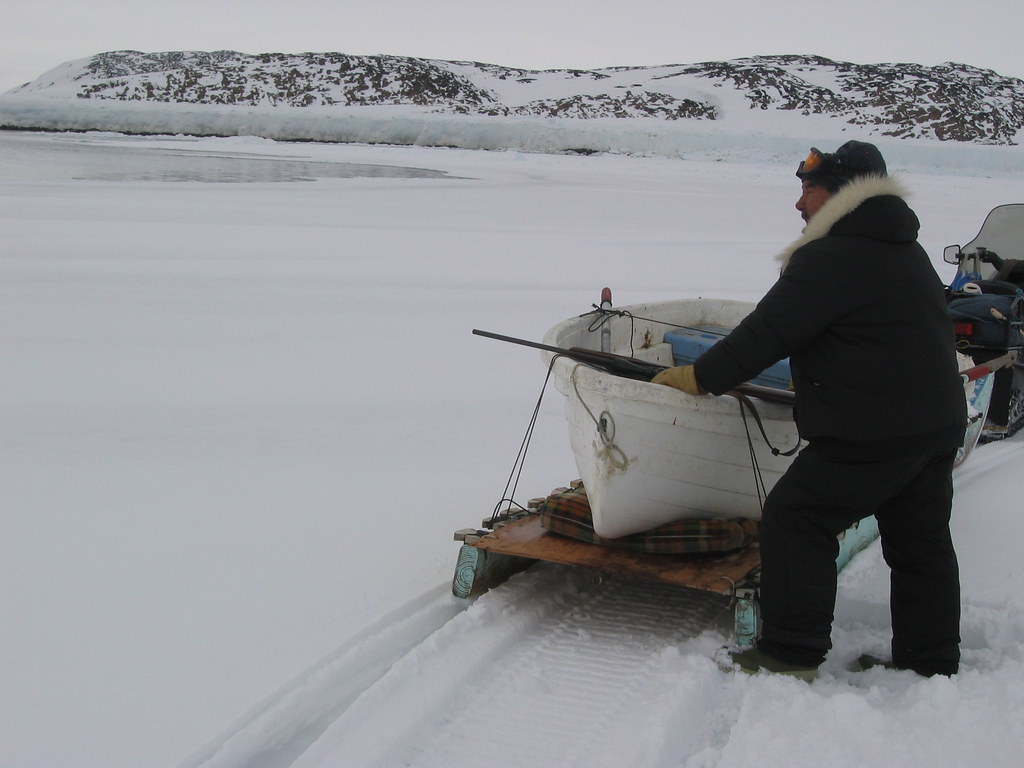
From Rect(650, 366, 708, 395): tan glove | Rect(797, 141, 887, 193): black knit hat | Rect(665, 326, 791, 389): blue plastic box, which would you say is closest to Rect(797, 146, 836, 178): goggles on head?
Rect(797, 141, 887, 193): black knit hat

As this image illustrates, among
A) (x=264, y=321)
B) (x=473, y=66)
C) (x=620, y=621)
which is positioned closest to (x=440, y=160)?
(x=264, y=321)

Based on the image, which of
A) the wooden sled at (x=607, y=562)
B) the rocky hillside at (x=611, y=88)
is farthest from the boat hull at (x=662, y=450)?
the rocky hillside at (x=611, y=88)

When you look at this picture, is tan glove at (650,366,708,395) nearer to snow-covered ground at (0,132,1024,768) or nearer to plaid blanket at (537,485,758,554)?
plaid blanket at (537,485,758,554)

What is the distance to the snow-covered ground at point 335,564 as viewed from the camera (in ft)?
7.56

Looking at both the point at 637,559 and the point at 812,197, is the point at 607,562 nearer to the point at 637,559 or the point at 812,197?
the point at 637,559

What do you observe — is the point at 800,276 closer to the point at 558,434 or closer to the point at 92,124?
the point at 558,434

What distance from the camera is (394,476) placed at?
4.14m

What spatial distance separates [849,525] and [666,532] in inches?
22.3

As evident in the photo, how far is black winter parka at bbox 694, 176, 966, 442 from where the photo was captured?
2.41 metres

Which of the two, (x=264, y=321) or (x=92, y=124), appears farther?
(x=92, y=124)

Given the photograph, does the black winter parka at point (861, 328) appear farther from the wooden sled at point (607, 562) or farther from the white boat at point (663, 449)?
the wooden sled at point (607, 562)

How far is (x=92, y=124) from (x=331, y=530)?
4193 cm

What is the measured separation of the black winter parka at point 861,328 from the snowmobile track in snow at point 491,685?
785 millimetres

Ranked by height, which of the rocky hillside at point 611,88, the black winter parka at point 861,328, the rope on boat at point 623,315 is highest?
the rocky hillside at point 611,88
